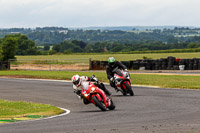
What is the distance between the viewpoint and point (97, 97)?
1568cm

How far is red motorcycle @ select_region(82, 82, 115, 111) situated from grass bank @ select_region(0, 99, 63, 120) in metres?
1.19

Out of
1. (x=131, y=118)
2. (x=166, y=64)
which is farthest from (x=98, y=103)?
(x=166, y=64)

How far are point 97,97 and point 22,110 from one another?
2.81m

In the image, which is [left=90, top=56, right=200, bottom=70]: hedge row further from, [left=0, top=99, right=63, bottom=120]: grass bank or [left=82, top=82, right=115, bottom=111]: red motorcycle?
[left=82, top=82, right=115, bottom=111]: red motorcycle

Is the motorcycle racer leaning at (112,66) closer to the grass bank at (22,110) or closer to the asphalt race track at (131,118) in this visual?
the asphalt race track at (131,118)

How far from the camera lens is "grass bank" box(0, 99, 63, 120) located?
15409 millimetres

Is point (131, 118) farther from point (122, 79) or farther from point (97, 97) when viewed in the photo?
point (122, 79)

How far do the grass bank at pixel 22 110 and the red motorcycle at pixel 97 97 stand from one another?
1186 millimetres

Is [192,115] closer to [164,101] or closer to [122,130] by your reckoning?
[122,130]

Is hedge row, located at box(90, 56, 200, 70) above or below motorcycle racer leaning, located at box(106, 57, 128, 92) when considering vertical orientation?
below

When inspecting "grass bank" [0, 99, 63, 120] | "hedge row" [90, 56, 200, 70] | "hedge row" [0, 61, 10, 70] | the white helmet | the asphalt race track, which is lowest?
"hedge row" [0, 61, 10, 70]

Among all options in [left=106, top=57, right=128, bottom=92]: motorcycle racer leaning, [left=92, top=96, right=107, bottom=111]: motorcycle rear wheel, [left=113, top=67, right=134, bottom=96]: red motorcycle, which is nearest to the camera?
[left=92, top=96, right=107, bottom=111]: motorcycle rear wheel

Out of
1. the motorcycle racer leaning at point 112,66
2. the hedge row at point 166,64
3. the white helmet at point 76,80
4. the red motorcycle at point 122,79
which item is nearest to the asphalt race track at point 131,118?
the red motorcycle at point 122,79

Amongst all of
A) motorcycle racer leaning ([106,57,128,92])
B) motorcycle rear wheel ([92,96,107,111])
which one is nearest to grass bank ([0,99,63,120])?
motorcycle rear wheel ([92,96,107,111])
